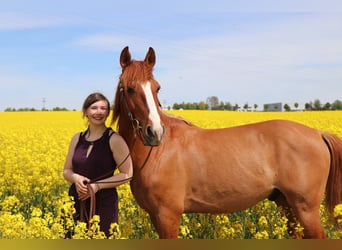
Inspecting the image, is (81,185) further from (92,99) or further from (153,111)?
(153,111)

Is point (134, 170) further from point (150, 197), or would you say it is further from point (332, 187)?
point (332, 187)

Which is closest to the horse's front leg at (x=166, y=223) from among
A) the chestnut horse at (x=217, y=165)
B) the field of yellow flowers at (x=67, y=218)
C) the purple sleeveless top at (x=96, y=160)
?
the chestnut horse at (x=217, y=165)

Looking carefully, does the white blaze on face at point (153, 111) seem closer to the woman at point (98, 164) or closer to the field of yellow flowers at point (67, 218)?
the woman at point (98, 164)

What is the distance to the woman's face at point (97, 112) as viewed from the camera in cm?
416

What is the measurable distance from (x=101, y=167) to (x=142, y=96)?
839mm

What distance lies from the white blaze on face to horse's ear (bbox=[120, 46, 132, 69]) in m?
0.37

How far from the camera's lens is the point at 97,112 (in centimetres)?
416

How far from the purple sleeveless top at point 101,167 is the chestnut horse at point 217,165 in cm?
27

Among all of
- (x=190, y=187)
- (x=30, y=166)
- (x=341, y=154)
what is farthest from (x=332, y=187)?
(x=30, y=166)

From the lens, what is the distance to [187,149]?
456 cm

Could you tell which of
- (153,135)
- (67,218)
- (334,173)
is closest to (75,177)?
(67,218)

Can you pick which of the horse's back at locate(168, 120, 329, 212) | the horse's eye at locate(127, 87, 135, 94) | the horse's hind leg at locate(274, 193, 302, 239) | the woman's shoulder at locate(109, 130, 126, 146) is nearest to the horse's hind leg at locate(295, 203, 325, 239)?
the horse's back at locate(168, 120, 329, 212)

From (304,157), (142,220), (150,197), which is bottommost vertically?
(142,220)

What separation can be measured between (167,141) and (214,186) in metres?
0.69
